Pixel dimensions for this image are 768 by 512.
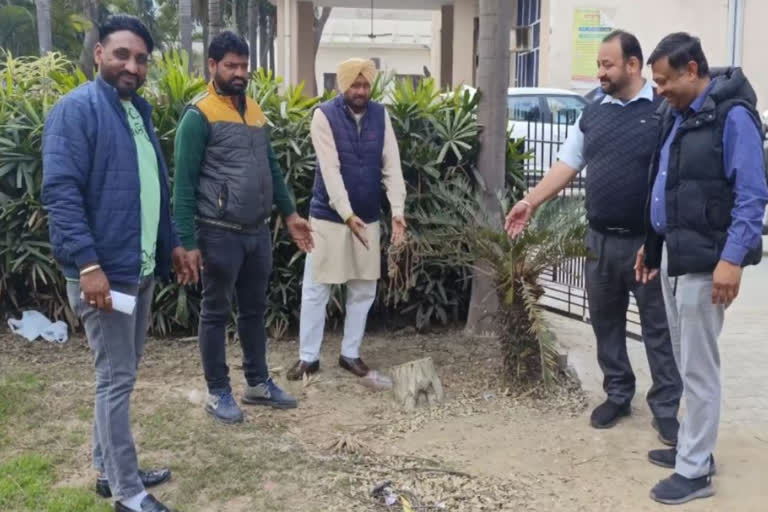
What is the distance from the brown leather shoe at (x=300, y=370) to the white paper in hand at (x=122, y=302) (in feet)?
7.04

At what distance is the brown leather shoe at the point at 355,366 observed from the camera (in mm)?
5562

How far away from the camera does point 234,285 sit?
4.82m

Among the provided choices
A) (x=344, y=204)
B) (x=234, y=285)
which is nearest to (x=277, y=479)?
(x=234, y=285)

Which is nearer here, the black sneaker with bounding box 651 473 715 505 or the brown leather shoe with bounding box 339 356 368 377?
the black sneaker with bounding box 651 473 715 505

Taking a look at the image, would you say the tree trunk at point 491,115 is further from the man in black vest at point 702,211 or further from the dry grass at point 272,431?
the man in black vest at point 702,211

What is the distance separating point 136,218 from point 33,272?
9.78 ft

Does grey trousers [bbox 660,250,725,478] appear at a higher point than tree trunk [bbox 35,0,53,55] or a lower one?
lower

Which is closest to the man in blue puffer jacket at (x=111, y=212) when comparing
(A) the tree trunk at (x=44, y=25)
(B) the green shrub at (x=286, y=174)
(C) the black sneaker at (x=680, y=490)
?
(C) the black sneaker at (x=680, y=490)

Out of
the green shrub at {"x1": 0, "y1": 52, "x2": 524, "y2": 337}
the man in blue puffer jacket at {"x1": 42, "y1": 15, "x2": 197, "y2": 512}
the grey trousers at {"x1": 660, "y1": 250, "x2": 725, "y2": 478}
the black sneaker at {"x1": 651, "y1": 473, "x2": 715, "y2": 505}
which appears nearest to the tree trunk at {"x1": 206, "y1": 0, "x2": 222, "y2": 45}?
the green shrub at {"x1": 0, "y1": 52, "x2": 524, "y2": 337}

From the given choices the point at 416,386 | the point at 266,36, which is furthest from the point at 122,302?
the point at 266,36

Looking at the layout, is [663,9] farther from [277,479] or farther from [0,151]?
[277,479]

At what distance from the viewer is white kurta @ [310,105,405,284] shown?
5.16 metres

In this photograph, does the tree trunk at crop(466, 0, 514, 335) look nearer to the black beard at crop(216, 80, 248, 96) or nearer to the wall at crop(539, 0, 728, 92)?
the black beard at crop(216, 80, 248, 96)

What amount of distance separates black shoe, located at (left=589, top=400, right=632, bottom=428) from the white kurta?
1580mm
